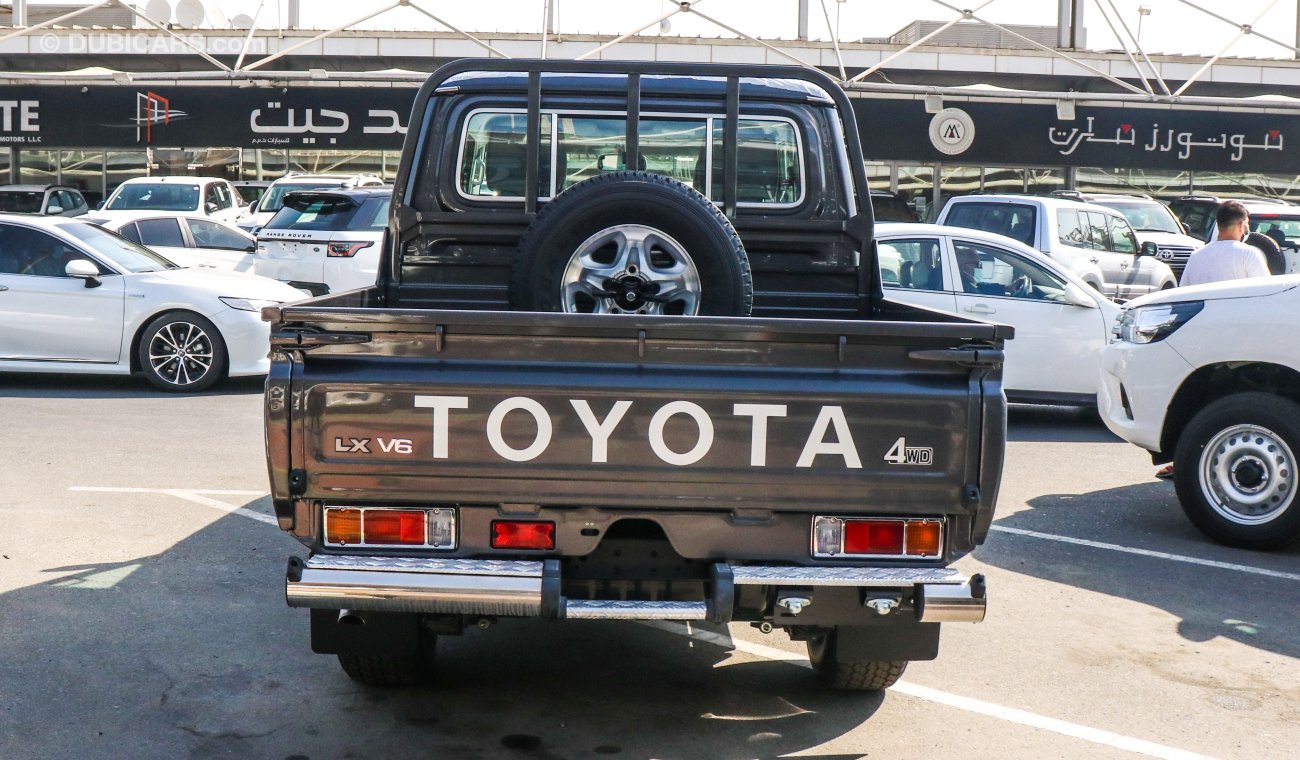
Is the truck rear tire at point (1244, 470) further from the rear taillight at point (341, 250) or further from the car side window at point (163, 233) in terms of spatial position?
the car side window at point (163, 233)

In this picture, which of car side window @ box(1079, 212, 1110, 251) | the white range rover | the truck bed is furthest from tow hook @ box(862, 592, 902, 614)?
car side window @ box(1079, 212, 1110, 251)

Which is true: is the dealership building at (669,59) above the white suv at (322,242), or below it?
above

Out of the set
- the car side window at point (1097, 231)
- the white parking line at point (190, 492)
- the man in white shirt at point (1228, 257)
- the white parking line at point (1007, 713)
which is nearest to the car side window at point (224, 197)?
the car side window at point (1097, 231)

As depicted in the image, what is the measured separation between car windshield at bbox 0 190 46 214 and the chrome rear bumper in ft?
69.9

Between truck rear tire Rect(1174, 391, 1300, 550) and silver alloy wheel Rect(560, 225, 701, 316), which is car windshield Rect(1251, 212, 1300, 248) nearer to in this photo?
truck rear tire Rect(1174, 391, 1300, 550)

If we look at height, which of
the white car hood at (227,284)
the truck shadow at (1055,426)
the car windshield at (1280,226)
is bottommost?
the truck shadow at (1055,426)

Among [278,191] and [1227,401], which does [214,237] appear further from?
[1227,401]

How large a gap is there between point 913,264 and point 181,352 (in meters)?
6.17

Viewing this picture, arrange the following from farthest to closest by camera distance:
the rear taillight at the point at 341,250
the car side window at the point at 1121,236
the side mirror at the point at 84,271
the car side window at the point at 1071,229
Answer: the car side window at the point at 1121,236 → the car side window at the point at 1071,229 → the rear taillight at the point at 341,250 → the side mirror at the point at 84,271

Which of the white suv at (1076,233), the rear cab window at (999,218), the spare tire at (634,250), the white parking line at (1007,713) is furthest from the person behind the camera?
the white suv at (1076,233)

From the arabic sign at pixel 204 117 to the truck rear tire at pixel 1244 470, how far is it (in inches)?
746

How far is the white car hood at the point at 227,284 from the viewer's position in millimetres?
11836

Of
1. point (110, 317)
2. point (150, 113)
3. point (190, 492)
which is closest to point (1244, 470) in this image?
point (190, 492)

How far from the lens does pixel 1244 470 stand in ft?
23.7
